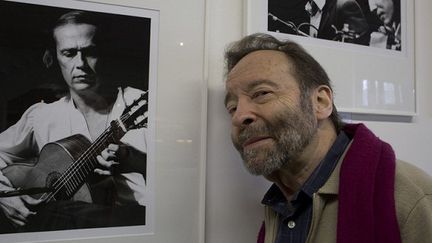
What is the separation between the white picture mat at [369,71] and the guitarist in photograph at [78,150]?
0.40 metres

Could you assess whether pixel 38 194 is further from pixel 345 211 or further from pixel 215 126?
pixel 345 211

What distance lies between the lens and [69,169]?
66cm

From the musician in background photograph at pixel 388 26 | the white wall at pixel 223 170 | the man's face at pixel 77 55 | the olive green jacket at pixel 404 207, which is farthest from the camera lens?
the musician in background photograph at pixel 388 26

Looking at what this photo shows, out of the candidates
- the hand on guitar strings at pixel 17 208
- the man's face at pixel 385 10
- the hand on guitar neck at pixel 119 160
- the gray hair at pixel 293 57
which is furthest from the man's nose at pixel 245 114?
the man's face at pixel 385 10

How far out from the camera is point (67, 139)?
0.66 m

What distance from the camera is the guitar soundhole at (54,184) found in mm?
644

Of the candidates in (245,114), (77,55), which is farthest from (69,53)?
(245,114)

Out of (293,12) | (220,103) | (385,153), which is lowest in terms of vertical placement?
(385,153)

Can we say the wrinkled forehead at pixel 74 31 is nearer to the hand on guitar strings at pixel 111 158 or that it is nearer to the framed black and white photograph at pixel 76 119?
the framed black and white photograph at pixel 76 119

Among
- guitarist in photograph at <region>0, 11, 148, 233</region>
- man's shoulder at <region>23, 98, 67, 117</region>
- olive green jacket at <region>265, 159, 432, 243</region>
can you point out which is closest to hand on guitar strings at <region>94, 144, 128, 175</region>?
guitarist in photograph at <region>0, 11, 148, 233</region>

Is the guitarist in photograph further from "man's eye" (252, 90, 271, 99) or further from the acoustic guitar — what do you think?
"man's eye" (252, 90, 271, 99)

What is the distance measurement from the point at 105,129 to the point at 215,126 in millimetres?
251

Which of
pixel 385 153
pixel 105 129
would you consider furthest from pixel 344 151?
pixel 105 129

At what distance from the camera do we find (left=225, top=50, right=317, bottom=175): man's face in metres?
0.63
